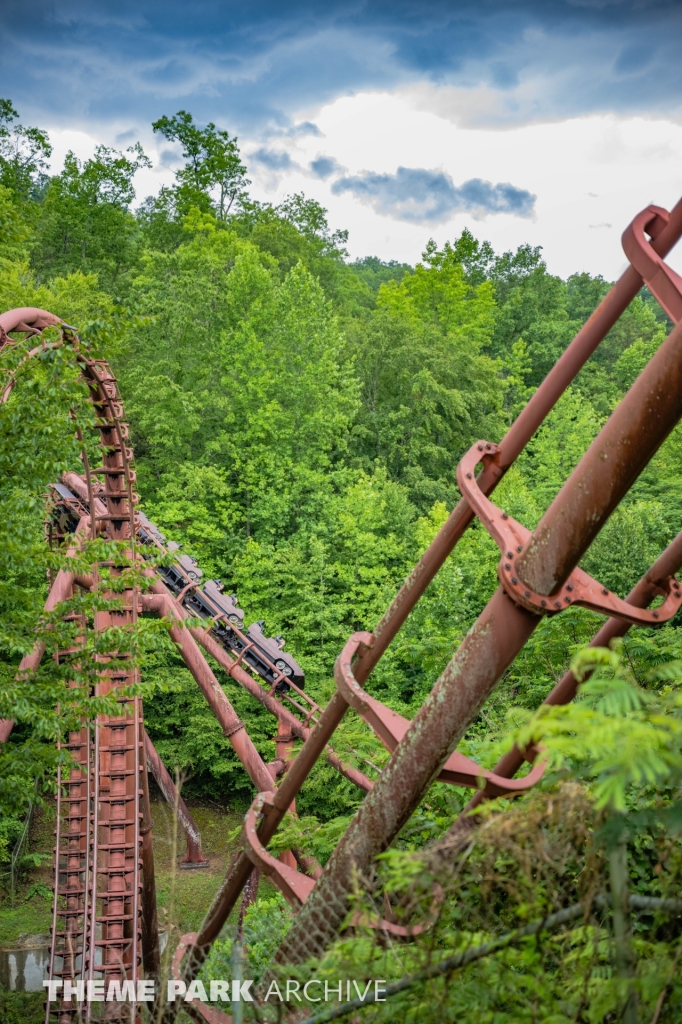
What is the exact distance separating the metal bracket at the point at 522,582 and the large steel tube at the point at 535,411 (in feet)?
0.40

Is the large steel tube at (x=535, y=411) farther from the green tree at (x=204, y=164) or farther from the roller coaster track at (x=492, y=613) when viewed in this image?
the green tree at (x=204, y=164)

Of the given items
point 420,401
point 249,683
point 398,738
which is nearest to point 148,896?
point 249,683

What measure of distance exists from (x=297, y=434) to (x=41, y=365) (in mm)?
16601

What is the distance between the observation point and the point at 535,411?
361cm

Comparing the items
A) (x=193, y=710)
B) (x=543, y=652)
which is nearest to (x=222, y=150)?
(x=193, y=710)

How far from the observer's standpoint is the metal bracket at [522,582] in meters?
3.09

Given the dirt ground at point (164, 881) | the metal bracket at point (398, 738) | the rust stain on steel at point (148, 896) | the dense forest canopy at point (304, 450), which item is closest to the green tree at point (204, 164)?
the dense forest canopy at point (304, 450)

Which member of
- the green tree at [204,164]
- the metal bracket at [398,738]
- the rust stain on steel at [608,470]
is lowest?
the metal bracket at [398,738]

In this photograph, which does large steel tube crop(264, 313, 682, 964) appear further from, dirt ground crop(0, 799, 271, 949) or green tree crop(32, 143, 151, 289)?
green tree crop(32, 143, 151, 289)

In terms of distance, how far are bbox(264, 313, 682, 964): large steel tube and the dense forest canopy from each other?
1.57ft

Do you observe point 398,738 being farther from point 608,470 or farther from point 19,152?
point 19,152

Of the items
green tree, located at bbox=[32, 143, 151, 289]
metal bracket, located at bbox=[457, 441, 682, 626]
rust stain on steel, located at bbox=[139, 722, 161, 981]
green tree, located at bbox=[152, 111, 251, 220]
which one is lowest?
rust stain on steel, located at bbox=[139, 722, 161, 981]

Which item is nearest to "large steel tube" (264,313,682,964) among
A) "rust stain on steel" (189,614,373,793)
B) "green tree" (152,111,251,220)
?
"rust stain on steel" (189,614,373,793)

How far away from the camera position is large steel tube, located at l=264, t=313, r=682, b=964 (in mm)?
2844
